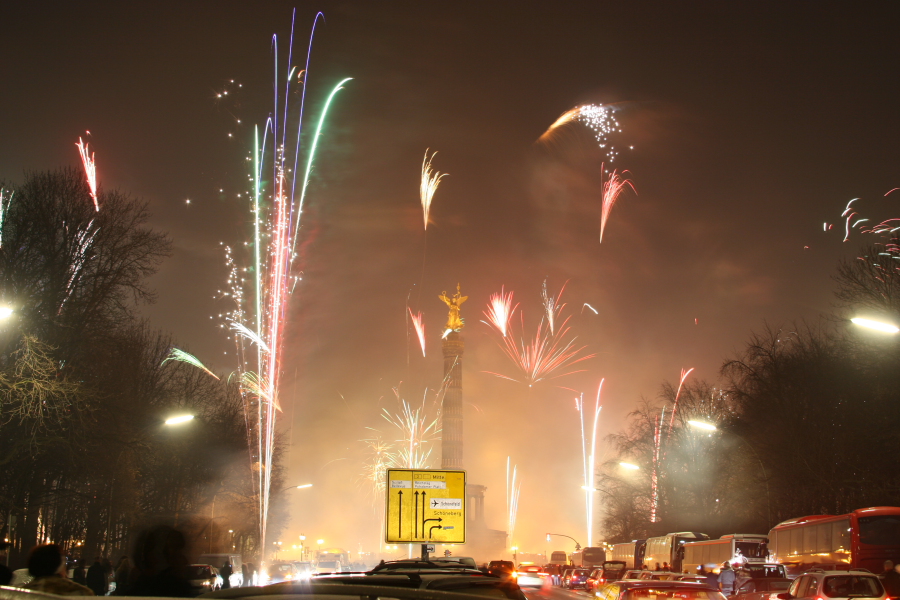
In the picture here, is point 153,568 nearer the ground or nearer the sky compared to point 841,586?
nearer the sky

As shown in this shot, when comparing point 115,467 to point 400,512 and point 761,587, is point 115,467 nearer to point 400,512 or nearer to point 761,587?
point 400,512

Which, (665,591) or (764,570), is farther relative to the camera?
(764,570)

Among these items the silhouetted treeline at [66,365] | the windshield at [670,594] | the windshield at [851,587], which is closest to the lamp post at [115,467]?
the silhouetted treeline at [66,365]

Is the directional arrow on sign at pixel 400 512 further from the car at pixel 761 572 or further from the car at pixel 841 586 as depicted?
the car at pixel 761 572

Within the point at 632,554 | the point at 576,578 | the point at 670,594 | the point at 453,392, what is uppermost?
the point at 453,392

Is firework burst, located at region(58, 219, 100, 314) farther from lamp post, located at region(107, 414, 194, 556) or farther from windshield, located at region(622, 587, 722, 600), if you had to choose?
windshield, located at region(622, 587, 722, 600)

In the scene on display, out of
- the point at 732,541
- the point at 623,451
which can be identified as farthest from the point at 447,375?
the point at 732,541

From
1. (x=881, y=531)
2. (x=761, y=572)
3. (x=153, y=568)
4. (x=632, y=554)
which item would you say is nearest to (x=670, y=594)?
(x=153, y=568)

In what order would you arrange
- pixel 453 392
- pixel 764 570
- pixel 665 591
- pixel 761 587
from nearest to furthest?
pixel 665 591
pixel 761 587
pixel 764 570
pixel 453 392
